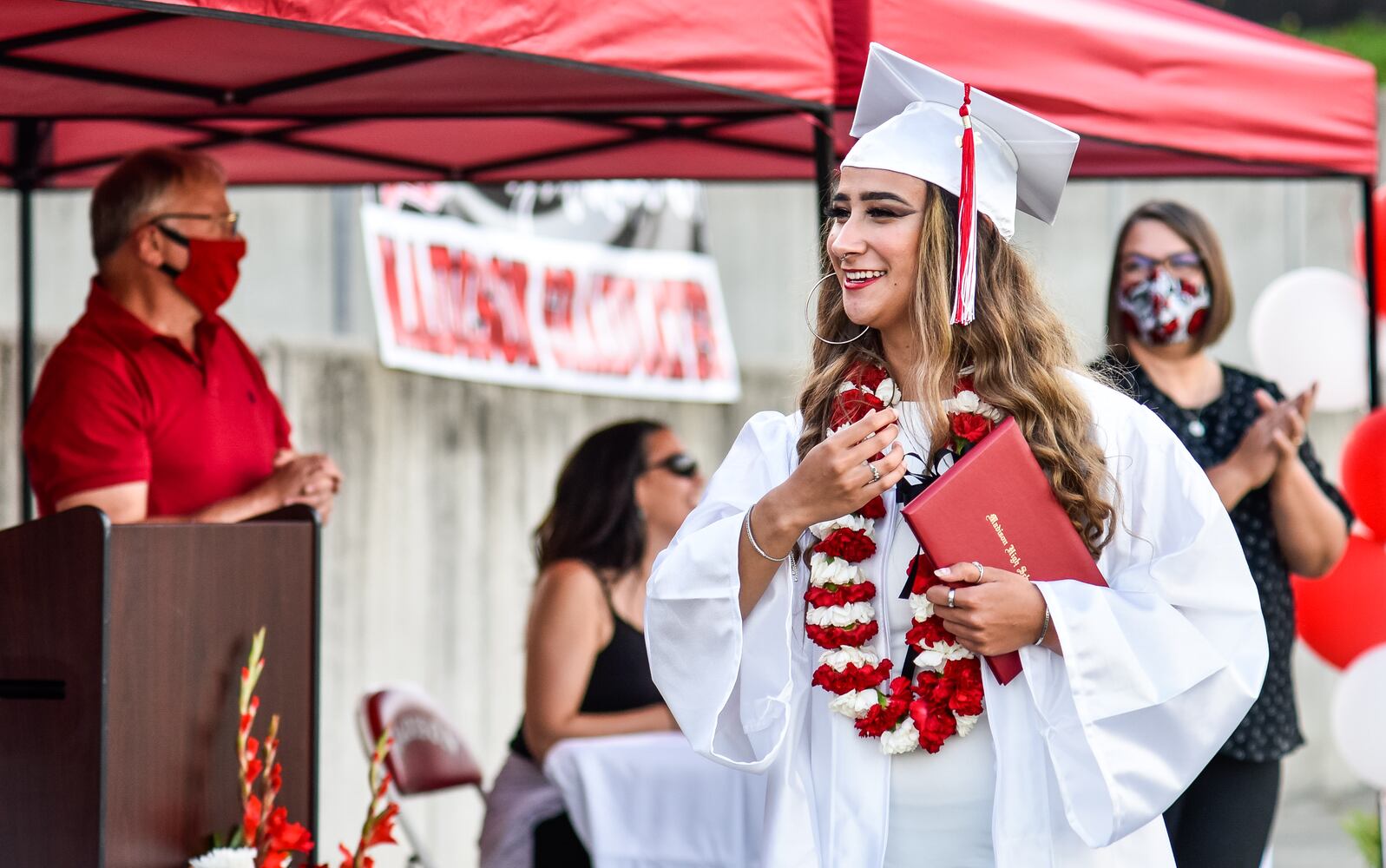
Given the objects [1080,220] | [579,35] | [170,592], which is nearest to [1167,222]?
[579,35]

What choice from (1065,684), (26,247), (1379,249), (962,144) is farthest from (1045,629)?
(26,247)

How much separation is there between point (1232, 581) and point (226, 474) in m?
2.14

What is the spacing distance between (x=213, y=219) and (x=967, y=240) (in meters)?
1.96

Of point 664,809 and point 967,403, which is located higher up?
point 967,403

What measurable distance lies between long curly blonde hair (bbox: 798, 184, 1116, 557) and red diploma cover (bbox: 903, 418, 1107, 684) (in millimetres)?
41

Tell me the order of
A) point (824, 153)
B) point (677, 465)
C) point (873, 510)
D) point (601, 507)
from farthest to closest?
point (677, 465)
point (601, 507)
point (824, 153)
point (873, 510)

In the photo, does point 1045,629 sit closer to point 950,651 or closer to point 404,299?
point 950,651

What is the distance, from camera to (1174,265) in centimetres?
385

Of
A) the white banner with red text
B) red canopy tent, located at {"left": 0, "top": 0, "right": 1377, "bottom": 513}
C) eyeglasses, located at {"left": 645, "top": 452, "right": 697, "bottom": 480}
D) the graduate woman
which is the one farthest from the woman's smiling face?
the white banner with red text

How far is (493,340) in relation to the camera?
748 cm

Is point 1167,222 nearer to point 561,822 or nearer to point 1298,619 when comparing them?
point 1298,619

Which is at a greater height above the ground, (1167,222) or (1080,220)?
(1080,220)

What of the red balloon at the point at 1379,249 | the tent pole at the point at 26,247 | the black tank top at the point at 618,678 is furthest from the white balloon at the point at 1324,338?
the tent pole at the point at 26,247

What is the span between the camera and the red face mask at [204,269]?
3639 mm
